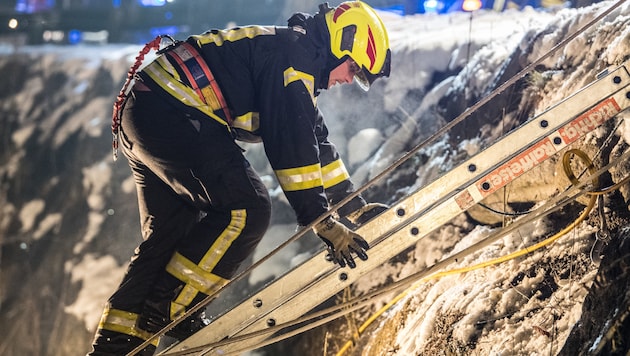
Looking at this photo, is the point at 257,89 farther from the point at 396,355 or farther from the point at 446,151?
the point at 446,151

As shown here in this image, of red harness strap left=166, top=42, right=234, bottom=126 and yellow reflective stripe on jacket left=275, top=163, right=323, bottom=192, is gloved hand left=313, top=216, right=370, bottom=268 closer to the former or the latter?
yellow reflective stripe on jacket left=275, top=163, right=323, bottom=192

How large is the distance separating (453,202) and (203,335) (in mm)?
1155

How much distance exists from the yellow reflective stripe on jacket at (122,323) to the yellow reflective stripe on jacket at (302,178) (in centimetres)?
88

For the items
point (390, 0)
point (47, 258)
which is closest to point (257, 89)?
point (390, 0)

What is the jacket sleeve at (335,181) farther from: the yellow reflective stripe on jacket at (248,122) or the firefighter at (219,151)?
the yellow reflective stripe on jacket at (248,122)

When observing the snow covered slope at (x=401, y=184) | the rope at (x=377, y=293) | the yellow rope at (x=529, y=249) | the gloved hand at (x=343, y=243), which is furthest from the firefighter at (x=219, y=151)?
the snow covered slope at (x=401, y=184)

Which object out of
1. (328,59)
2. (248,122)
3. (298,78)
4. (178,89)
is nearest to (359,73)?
(328,59)

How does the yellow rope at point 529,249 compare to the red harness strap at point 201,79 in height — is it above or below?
below

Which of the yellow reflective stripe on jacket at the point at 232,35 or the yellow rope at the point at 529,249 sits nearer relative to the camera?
the yellow rope at the point at 529,249

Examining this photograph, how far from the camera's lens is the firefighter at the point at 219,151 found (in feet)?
7.71

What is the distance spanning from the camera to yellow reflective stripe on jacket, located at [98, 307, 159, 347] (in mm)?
2396

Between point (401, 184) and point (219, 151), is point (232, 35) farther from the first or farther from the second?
point (401, 184)

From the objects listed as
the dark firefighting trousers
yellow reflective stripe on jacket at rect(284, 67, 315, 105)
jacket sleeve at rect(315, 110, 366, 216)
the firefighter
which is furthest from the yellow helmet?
the dark firefighting trousers

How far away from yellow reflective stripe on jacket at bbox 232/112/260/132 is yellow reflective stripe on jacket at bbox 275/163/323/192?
0.42 meters
